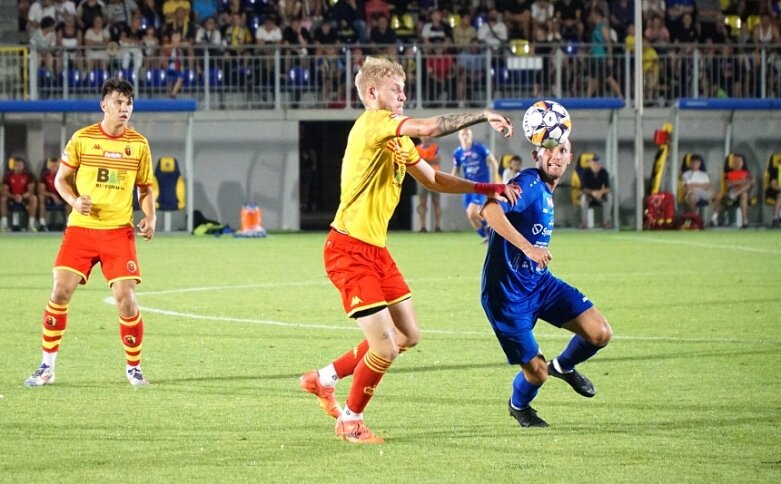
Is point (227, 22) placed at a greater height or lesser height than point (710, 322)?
greater

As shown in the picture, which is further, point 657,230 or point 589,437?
point 657,230

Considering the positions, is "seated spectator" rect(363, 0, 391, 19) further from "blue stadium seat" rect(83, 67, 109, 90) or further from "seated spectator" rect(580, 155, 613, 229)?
"blue stadium seat" rect(83, 67, 109, 90)

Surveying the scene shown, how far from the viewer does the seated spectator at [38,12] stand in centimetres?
3180

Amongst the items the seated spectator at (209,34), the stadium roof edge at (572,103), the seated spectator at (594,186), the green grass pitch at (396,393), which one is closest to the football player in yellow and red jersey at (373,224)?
the green grass pitch at (396,393)

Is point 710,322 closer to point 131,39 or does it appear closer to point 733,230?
point 733,230

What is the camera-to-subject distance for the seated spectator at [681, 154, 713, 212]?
31.0 metres

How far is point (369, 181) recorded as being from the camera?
745cm

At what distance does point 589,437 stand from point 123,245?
383 cm

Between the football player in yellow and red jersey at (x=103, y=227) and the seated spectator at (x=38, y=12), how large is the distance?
23348 mm

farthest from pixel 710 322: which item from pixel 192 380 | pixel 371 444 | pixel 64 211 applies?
pixel 64 211

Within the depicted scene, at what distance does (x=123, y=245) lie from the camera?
9555 millimetres

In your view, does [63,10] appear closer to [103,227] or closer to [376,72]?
[103,227]

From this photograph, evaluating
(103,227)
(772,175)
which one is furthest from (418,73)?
(103,227)

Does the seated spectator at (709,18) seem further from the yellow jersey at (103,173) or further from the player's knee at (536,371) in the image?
the player's knee at (536,371)
